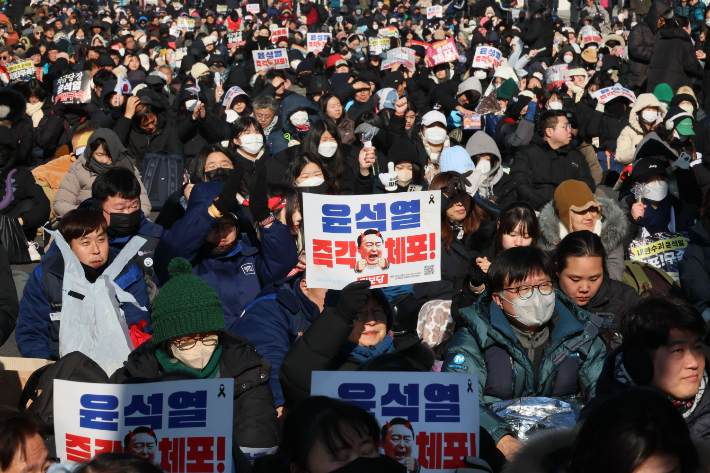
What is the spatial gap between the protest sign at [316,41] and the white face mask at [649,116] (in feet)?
29.3

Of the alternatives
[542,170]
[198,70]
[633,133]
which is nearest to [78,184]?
[542,170]

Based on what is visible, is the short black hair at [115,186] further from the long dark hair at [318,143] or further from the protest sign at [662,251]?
the protest sign at [662,251]

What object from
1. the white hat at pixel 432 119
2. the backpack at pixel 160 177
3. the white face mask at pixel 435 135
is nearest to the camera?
the backpack at pixel 160 177

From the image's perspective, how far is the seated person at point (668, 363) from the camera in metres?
3.35

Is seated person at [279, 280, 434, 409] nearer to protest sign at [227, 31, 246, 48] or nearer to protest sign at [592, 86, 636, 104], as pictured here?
protest sign at [592, 86, 636, 104]

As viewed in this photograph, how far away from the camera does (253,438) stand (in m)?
3.47

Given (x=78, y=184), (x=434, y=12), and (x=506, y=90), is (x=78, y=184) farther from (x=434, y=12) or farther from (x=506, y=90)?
(x=434, y=12)

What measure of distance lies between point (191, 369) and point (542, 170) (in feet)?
16.6

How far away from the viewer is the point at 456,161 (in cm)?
797

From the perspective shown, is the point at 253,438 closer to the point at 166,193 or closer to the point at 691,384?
the point at 691,384

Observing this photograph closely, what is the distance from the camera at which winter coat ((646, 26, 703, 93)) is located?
13711 mm

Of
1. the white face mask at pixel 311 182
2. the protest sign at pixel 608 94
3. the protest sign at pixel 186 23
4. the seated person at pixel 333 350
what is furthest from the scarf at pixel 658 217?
the protest sign at pixel 186 23

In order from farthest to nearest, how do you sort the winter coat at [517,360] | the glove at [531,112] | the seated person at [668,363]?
the glove at [531,112] → the winter coat at [517,360] → the seated person at [668,363]

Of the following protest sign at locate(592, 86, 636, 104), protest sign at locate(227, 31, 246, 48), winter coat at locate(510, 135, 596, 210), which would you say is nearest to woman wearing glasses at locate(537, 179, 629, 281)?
winter coat at locate(510, 135, 596, 210)
